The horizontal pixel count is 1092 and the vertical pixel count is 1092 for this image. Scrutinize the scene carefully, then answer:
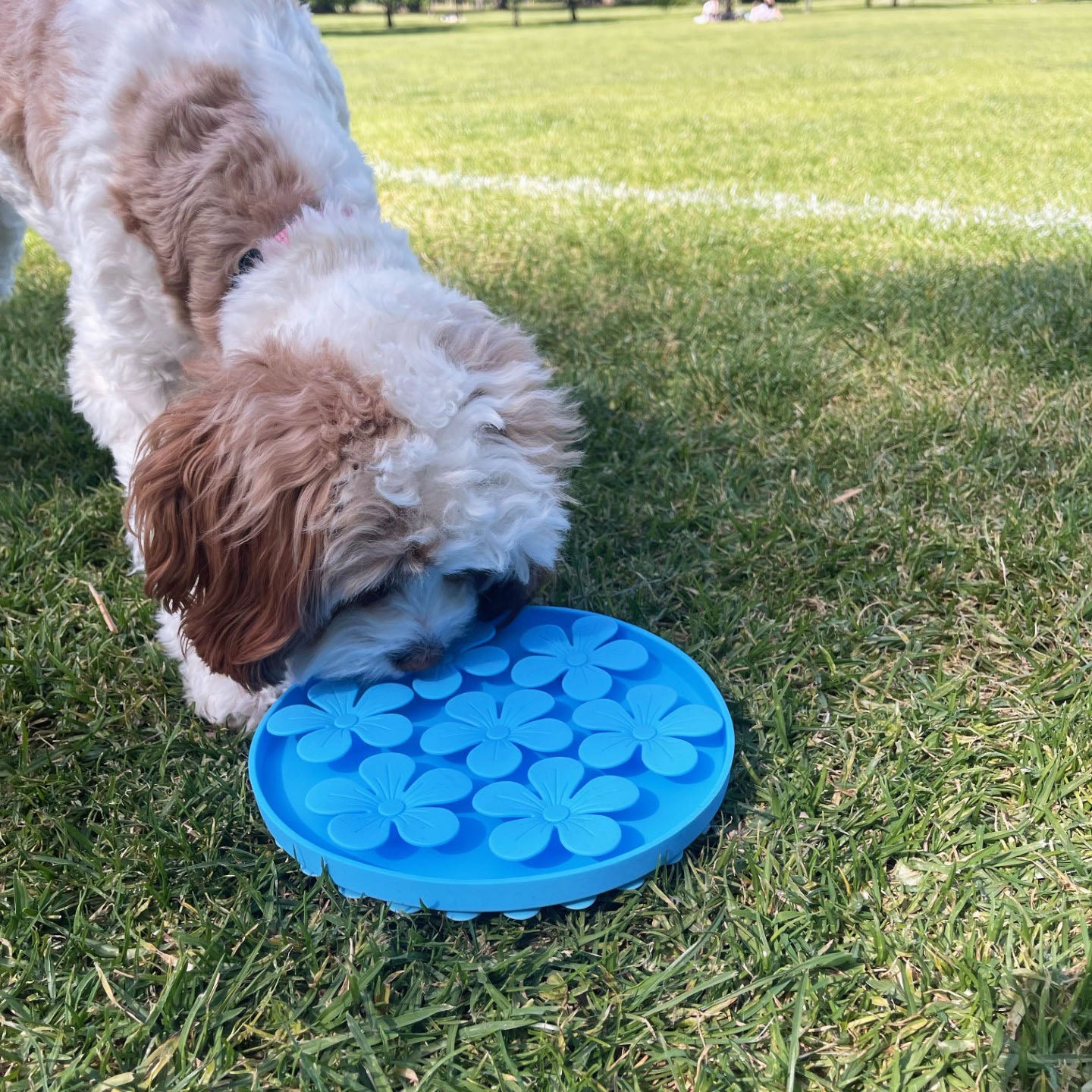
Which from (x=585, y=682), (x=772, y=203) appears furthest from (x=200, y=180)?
(x=772, y=203)

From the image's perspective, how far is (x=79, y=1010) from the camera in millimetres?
1849

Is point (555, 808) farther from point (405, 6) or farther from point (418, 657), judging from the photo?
point (405, 6)

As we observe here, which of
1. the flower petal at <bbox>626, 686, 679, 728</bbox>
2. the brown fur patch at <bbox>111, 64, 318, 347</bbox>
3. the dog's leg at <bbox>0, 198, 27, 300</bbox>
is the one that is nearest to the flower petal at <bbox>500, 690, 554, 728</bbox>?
the flower petal at <bbox>626, 686, 679, 728</bbox>

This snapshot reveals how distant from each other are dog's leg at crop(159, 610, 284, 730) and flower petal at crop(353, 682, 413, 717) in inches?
11.1

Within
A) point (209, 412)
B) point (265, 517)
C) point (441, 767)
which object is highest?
point (209, 412)

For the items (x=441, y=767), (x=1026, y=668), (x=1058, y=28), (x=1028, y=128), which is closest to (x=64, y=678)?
(x=441, y=767)

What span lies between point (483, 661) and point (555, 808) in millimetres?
573

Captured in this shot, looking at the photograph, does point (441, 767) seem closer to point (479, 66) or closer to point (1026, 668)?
point (1026, 668)

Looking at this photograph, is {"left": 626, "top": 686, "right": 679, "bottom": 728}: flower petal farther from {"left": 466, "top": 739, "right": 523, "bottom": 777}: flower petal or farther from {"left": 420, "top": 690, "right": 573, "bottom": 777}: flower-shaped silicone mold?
{"left": 466, "top": 739, "right": 523, "bottom": 777}: flower petal

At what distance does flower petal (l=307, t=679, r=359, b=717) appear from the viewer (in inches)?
96.6

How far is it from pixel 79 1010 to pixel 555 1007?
89cm

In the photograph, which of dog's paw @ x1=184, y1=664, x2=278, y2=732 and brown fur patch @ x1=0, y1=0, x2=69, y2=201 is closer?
dog's paw @ x1=184, y1=664, x2=278, y2=732

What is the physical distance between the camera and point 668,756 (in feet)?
7.50

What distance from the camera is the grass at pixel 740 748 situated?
1.81 meters
